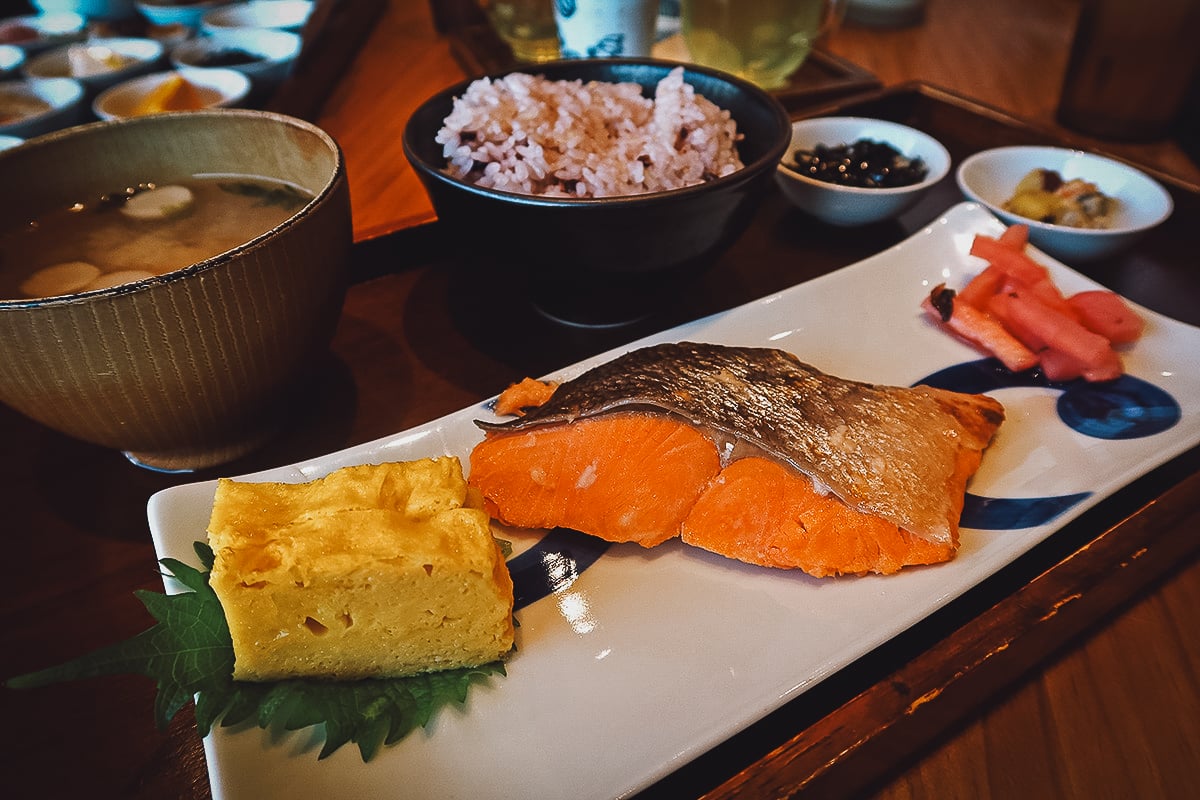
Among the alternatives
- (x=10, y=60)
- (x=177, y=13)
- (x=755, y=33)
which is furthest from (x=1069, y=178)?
(x=10, y=60)

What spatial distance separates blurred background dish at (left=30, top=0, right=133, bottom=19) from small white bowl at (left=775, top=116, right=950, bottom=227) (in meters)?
3.75

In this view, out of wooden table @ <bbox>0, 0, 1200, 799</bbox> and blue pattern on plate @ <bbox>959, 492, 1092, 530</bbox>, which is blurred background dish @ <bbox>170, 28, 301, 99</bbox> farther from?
blue pattern on plate @ <bbox>959, 492, 1092, 530</bbox>

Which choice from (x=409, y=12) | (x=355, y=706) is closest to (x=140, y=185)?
(x=355, y=706)

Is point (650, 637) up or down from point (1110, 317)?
down

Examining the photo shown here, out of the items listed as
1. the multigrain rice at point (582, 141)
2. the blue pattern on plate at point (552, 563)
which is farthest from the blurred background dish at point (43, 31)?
the blue pattern on plate at point (552, 563)

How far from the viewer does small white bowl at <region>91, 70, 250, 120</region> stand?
273 centimetres

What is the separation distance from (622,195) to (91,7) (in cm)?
392

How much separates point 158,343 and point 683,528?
0.92 metres

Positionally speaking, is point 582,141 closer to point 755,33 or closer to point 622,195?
point 622,195

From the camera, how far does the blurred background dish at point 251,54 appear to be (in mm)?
2959

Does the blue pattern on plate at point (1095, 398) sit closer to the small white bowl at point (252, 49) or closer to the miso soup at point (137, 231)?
the miso soup at point (137, 231)

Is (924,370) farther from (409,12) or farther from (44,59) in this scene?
(44,59)

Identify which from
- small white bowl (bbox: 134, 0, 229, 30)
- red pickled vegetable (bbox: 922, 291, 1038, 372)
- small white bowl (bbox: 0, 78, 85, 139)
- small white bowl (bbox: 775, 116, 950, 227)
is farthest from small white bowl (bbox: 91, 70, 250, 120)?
red pickled vegetable (bbox: 922, 291, 1038, 372)

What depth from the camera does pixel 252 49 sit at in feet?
10.7
